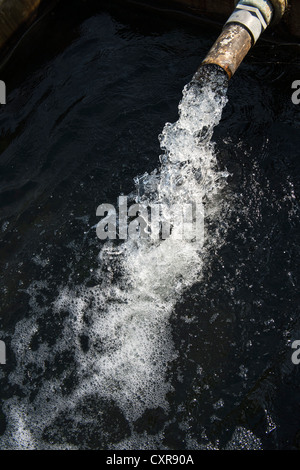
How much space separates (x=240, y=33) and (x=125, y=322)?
336cm

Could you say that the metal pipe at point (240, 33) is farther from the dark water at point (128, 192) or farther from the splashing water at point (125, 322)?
the dark water at point (128, 192)

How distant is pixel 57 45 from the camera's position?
263 inches

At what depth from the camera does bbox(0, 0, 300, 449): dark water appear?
3.79 m

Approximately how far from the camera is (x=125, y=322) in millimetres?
4344

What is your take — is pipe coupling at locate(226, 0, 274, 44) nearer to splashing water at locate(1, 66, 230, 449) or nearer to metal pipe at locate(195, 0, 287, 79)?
metal pipe at locate(195, 0, 287, 79)

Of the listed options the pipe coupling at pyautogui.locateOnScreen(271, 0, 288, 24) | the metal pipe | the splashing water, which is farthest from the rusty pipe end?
the pipe coupling at pyautogui.locateOnScreen(271, 0, 288, 24)

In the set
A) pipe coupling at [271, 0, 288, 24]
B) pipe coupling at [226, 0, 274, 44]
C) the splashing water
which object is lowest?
the splashing water

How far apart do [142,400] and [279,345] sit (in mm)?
1358

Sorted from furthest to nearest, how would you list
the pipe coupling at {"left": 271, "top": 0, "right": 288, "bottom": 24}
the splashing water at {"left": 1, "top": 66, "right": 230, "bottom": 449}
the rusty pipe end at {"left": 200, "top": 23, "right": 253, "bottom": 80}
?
the pipe coupling at {"left": 271, "top": 0, "right": 288, "bottom": 24}
the rusty pipe end at {"left": 200, "top": 23, "right": 253, "bottom": 80}
the splashing water at {"left": 1, "top": 66, "right": 230, "bottom": 449}

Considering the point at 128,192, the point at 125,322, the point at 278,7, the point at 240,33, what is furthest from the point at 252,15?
the point at 125,322

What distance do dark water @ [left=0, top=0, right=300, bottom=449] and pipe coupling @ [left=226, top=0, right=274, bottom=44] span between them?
947mm

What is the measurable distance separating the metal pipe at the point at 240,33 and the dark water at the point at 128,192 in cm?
93

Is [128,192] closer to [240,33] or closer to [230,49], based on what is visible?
[230,49]
